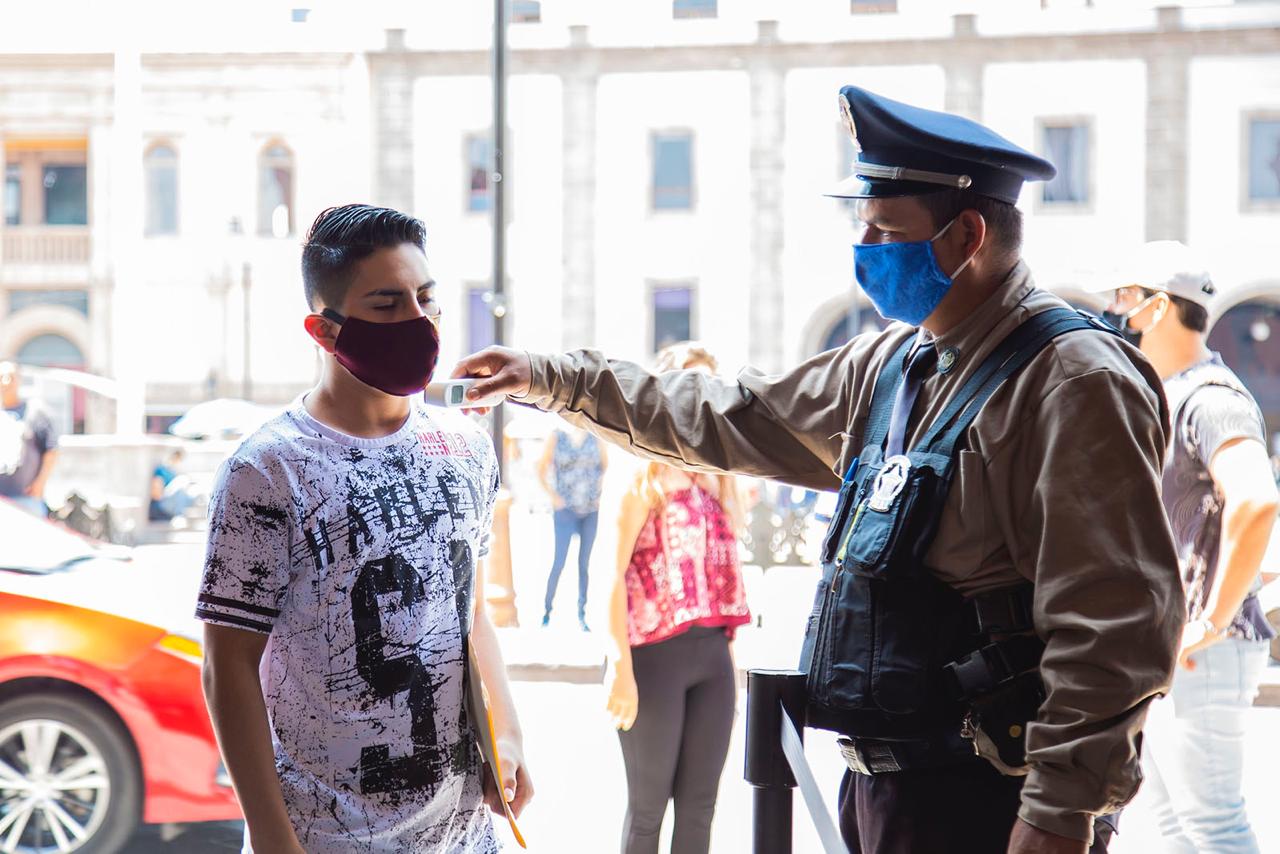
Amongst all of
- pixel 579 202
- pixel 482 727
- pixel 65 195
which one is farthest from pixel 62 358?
pixel 482 727

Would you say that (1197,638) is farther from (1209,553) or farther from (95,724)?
(95,724)

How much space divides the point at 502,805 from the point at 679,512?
2049 millimetres

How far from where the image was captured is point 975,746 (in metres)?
2.13

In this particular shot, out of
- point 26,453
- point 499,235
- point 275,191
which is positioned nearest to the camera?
point 26,453

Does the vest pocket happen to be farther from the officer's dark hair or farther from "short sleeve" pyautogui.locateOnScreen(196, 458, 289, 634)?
the officer's dark hair

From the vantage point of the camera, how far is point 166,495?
17438 mm

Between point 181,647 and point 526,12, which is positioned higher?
point 526,12

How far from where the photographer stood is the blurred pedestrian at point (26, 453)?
7.85 metres

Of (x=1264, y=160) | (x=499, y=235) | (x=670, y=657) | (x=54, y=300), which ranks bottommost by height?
(x=670, y=657)

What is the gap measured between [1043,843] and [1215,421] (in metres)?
2.11

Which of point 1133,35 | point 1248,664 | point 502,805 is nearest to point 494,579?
point 1248,664

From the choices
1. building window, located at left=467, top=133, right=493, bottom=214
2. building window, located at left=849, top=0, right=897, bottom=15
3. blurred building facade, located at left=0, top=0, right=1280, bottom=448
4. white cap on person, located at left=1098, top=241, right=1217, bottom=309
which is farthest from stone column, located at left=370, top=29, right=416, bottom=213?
white cap on person, located at left=1098, top=241, right=1217, bottom=309

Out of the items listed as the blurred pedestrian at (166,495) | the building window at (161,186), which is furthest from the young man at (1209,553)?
the building window at (161,186)

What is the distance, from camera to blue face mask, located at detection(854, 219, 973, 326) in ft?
7.58
